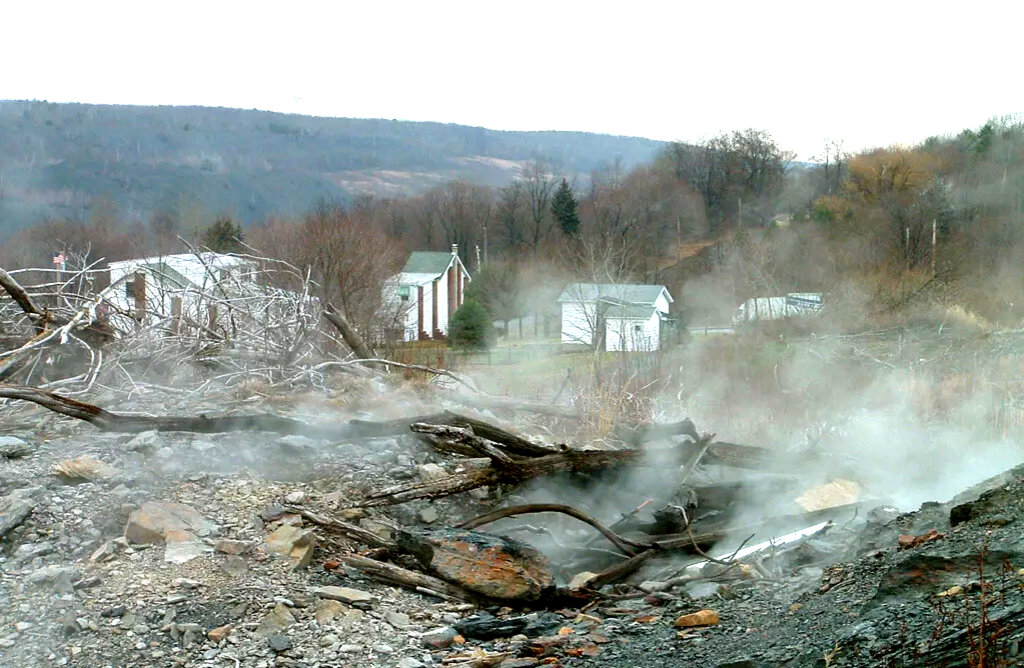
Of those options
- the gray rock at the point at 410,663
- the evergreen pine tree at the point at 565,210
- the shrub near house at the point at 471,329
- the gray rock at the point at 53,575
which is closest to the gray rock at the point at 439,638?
the gray rock at the point at 410,663

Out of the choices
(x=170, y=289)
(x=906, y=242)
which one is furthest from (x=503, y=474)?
(x=906, y=242)

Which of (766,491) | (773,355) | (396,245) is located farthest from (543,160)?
(766,491)

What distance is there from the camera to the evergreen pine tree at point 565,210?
3854 centimetres

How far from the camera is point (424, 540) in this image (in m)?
4.51

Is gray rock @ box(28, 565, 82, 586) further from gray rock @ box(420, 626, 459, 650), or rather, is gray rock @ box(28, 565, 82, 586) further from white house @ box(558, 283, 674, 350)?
white house @ box(558, 283, 674, 350)

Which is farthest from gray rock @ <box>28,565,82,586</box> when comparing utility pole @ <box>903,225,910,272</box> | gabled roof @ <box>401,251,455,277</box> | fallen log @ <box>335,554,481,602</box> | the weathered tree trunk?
gabled roof @ <box>401,251,455,277</box>

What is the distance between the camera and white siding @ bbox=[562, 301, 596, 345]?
16978 mm

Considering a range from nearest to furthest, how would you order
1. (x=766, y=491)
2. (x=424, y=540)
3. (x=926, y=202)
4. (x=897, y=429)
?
(x=424, y=540) < (x=766, y=491) < (x=897, y=429) < (x=926, y=202)

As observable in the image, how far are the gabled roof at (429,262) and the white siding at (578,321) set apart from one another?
11.5 meters

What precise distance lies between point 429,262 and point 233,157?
21076mm

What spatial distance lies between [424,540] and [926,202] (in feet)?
84.3

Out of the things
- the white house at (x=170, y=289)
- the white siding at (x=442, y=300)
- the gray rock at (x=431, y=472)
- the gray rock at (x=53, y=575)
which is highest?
the white house at (x=170, y=289)

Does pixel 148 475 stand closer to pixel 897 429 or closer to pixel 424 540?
pixel 424 540

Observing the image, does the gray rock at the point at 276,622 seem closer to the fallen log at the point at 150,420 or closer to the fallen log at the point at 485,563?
the fallen log at the point at 485,563
